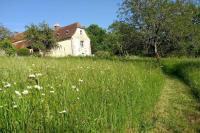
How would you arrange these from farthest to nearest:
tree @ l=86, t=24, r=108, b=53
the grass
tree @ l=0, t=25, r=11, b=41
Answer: tree @ l=86, t=24, r=108, b=53, tree @ l=0, t=25, r=11, b=41, the grass

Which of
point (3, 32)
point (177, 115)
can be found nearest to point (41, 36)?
point (3, 32)

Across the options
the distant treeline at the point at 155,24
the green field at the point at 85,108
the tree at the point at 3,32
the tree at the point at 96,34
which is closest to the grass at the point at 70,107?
the green field at the point at 85,108

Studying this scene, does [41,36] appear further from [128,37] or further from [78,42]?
[128,37]

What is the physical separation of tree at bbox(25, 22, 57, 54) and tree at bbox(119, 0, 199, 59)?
27.7m

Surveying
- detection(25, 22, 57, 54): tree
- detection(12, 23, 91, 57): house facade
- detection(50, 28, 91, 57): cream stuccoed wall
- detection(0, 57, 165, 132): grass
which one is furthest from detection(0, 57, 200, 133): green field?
detection(50, 28, 91, 57): cream stuccoed wall

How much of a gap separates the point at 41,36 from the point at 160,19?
3030 centimetres

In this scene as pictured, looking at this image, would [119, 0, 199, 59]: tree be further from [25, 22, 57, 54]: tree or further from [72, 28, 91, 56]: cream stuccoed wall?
[72, 28, 91, 56]: cream stuccoed wall

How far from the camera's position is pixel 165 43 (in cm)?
2342

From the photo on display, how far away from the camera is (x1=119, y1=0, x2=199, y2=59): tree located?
2047 centimetres

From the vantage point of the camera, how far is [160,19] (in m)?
20.7

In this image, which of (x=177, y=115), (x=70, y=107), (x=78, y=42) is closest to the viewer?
(x=70, y=107)

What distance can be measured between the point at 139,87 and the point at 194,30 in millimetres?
18046

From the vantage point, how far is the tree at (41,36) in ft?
156

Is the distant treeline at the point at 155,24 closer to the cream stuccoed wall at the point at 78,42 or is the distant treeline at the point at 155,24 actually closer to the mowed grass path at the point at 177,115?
the mowed grass path at the point at 177,115
